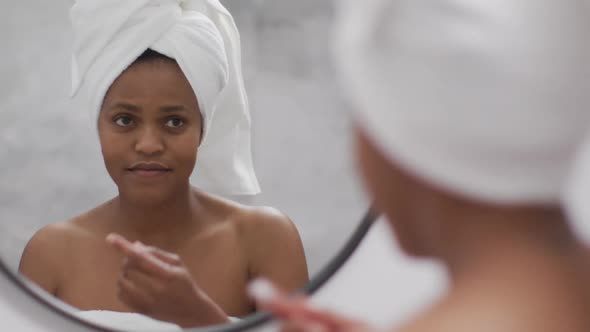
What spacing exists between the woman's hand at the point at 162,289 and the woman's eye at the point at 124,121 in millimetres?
120

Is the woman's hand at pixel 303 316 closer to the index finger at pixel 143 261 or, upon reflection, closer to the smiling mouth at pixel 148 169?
the index finger at pixel 143 261

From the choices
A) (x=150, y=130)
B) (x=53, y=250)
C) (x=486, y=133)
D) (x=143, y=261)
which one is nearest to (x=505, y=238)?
(x=486, y=133)

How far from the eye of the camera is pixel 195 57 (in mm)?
846

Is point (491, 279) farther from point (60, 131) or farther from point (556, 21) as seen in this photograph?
point (60, 131)

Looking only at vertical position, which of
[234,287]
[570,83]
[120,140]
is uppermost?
[570,83]

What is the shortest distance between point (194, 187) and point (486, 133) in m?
0.56

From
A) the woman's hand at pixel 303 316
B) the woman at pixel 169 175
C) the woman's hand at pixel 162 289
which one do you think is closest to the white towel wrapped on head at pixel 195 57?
the woman at pixel 169 175

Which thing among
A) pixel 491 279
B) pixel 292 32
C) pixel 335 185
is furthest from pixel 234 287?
pixel 491 279

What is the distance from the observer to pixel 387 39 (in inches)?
15.5

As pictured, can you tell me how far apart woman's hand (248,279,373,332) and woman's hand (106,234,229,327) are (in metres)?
0.32

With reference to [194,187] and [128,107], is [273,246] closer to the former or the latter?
[194,187]

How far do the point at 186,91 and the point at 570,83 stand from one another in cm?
53

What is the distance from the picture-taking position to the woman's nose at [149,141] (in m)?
0.85

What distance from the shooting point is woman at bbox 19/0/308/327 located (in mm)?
838
